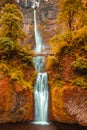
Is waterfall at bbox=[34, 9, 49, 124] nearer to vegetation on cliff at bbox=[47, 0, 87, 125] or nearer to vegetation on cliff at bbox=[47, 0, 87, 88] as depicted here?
vegetation on cliff at bbox=[47, 0, 87, 125]

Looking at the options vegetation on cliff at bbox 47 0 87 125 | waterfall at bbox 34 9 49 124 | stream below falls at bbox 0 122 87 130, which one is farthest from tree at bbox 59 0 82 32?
stream below falls at bbox 0 122 87 130

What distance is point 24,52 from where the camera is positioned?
69.8 feet

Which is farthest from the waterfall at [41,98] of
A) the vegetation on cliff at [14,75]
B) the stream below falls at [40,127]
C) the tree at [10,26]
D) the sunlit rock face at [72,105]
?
the tree at [10,26]

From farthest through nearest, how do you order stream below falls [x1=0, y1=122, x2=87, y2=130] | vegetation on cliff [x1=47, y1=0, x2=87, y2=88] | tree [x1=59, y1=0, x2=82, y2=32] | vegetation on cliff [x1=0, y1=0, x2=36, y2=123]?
1. tree [x1=59, y1=0, x2=82, y2=32]
2. vegetation on cliff [x1=0, y1=0, x2=36, y2=123]
3. vegetation on cliff [x1=47, y1=0, x2=87, y2=88]
4. stream below falls [x1=0, y1=122, x2=87, y2=130]

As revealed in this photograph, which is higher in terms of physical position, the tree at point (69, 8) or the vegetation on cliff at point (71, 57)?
the tree at point (69, 8)

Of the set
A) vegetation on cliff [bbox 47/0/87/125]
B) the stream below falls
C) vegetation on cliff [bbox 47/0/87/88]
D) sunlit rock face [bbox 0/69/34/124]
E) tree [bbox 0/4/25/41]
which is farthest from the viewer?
tree [bbox 0/4/25/41]

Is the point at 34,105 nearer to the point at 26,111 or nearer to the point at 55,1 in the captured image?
the point at 26,111

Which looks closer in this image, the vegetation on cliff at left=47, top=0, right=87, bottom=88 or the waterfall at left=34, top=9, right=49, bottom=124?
the vegetation on cliff at left=47, top=0, right=87, bottom=88

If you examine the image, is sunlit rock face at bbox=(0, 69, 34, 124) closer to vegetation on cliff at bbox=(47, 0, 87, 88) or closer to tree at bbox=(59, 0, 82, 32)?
vegetation on cliff at bbox=(47, 0, 87, 88)

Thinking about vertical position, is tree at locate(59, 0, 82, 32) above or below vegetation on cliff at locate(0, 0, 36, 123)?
above

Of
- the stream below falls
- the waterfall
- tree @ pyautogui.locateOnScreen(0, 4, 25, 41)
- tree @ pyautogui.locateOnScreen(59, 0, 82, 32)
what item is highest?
tree @ pyautogui.locateOnScreen(59, 0, 82, 32)

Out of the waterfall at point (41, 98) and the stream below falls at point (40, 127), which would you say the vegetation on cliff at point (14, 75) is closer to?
the waterfall at point (41, 98)

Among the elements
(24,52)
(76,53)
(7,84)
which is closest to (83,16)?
(76,53)

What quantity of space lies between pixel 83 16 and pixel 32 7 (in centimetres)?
2117
